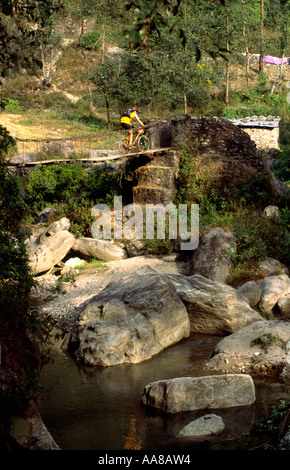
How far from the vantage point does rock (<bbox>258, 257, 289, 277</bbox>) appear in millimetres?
13422

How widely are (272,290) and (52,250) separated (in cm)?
567

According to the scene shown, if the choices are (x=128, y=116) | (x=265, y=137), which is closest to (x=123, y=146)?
(x=128, y=116)

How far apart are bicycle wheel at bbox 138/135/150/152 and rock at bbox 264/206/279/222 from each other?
181 inches

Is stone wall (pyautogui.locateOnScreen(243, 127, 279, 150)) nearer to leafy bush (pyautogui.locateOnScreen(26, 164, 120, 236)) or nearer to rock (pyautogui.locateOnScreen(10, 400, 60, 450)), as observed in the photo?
leafy bush (pyautogui.locateOnScreen(26, 164, 120, 236))

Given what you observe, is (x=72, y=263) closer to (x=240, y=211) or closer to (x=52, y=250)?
(x=52, y=250)

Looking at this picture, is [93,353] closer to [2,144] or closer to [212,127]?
[2,144]

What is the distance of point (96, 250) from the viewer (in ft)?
49.3

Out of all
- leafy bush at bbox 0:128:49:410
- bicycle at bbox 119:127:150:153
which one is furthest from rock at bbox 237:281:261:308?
bicycle at bbox 119:127:150:153

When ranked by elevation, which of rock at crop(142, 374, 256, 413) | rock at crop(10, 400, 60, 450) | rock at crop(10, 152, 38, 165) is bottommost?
rock at crop(142, 374, 256, 413)

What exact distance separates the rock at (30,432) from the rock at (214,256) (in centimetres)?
826

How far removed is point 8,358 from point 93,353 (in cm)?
456

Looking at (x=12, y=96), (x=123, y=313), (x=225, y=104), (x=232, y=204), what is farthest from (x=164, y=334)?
(x=12, y=96)

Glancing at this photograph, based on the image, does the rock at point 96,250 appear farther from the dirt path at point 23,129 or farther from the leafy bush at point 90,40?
the leafy bush at point 90,40

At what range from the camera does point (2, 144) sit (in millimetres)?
5457
